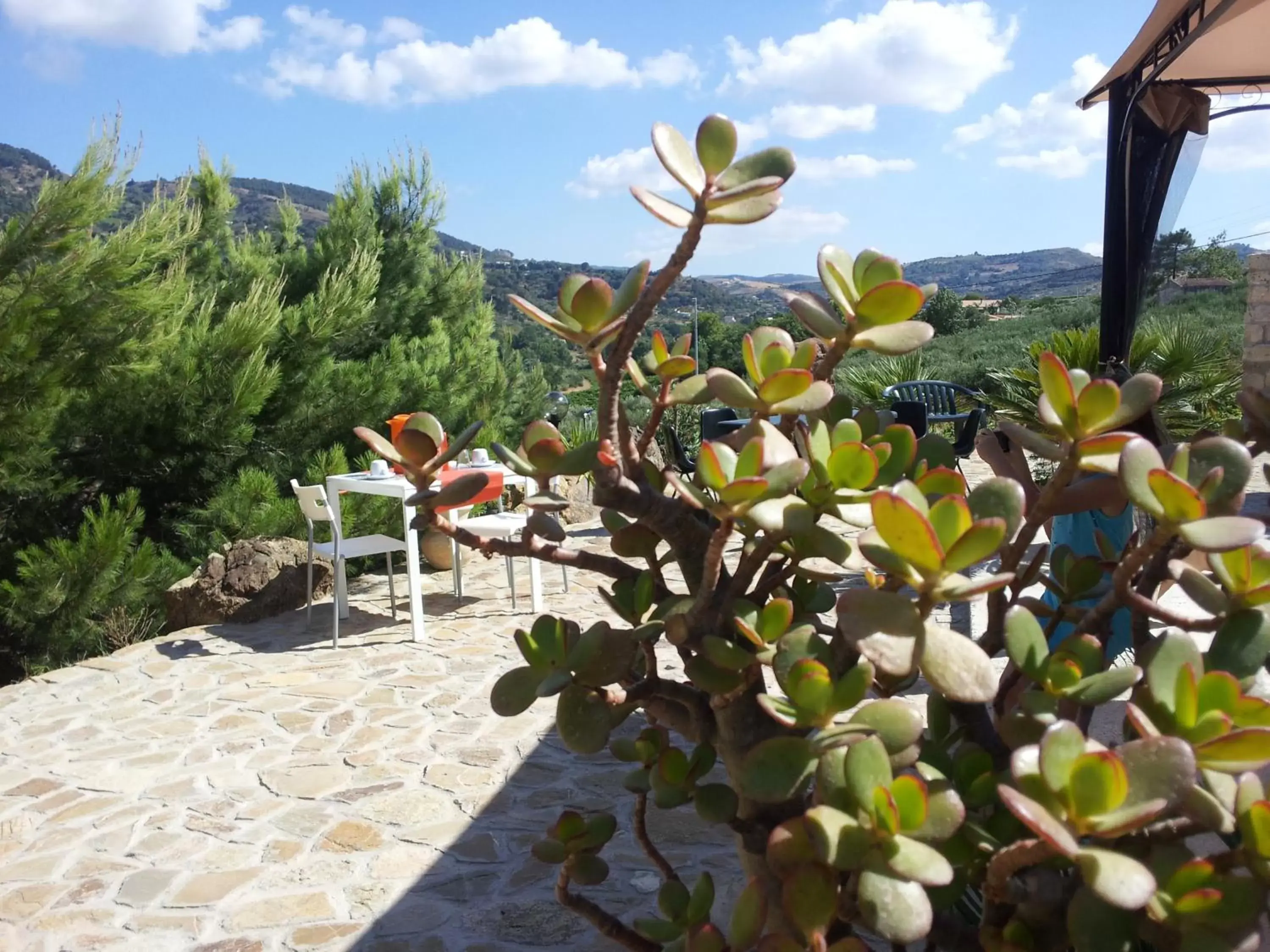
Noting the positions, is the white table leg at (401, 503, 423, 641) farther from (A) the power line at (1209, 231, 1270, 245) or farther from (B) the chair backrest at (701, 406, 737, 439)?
(A) the power line at (1209, 231, 1270, 245)

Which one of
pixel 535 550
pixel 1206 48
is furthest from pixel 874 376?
pixel 535 550

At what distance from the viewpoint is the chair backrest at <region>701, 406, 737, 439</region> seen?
212 inches

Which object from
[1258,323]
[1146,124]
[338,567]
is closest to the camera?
[338,567]

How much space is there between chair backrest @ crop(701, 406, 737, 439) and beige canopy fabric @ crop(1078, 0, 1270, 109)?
8.86ft

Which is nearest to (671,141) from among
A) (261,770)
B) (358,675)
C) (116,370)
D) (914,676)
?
(914,676)

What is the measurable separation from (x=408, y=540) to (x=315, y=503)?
571mm

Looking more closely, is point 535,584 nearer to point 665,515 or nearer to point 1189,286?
point 665,515

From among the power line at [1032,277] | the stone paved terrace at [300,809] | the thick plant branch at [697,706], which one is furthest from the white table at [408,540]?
the power line at [1032,277]

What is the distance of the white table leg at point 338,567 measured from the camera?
5094mm

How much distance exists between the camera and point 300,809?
122 inches

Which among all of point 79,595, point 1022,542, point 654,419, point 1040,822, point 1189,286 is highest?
point 1189,286

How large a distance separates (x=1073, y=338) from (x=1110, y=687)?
20.3 feet

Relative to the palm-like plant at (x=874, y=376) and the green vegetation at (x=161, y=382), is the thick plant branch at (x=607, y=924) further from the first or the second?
the palm-like plant at (x=874, y=376)

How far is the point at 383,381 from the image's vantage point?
741 centimetres
